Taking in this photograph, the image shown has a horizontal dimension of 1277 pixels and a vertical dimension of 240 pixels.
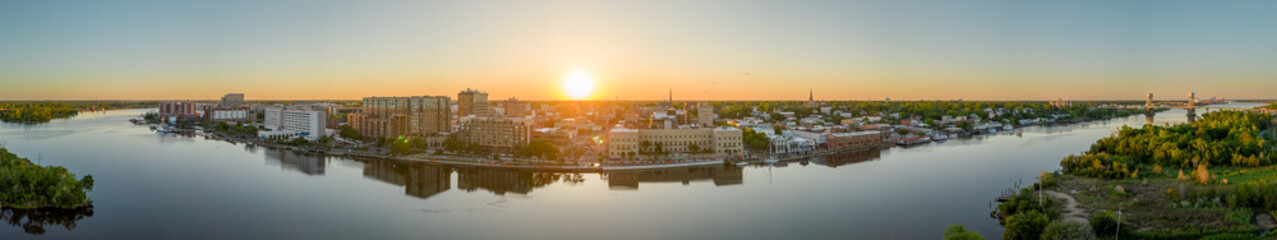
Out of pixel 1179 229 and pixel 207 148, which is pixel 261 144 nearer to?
pixel 207 148

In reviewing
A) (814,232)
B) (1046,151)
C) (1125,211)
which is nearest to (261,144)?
(814,232)

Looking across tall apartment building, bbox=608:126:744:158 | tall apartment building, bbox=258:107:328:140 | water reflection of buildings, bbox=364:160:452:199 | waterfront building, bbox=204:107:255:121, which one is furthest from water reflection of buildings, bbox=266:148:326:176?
waterfront building, bbox=204:107:255:121

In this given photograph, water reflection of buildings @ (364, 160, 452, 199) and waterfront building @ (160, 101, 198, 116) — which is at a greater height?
waterfront building @ (160, 101, 198, 116)

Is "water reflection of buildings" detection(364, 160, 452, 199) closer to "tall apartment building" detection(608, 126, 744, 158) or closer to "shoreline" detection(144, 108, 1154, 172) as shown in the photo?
"shoreline" detection(144, 108, 1154, 172)

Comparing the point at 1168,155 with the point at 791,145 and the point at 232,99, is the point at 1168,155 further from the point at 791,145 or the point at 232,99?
the point at 232,99

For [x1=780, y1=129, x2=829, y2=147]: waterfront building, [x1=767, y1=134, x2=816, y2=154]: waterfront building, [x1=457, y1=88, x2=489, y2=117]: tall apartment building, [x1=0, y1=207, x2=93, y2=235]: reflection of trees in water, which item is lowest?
[x1=0, y1=207, x2=93, y2=235]: reflection of trees in water

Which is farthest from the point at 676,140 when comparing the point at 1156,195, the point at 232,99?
the point at 232,99

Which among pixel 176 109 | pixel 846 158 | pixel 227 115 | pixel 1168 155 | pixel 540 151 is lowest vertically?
pixel 846 158
